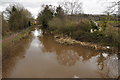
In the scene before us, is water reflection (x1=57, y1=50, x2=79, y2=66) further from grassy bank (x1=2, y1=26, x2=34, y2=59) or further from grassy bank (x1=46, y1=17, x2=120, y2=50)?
grassy bank (x1=46, y1=17, x2=120, y2=50)

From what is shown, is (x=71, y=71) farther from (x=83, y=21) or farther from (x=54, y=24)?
(x=54, y=24)

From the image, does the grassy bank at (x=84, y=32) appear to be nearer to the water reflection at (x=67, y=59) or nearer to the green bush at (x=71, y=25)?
the green bush at (x=71, y=25)

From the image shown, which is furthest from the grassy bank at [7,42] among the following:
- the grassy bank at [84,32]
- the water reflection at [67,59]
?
the grassy bank at [84,32]

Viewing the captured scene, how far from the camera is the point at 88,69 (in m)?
7.99

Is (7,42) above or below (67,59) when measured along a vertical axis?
above

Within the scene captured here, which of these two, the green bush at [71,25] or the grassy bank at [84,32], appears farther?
the green bush at [71,25]

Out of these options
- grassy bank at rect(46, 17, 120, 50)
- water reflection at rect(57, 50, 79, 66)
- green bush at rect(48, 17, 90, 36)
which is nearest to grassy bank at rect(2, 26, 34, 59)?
water reflection at rect(57, 50, 79, 66)

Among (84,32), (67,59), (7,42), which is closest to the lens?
(67,59)

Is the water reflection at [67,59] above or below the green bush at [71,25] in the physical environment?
below

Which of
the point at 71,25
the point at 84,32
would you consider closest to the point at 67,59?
the point at 84,32

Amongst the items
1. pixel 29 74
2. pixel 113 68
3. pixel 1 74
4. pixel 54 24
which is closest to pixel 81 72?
pixel 113 68

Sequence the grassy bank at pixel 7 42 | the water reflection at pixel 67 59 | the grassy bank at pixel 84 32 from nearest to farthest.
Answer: the water reflection at pixel 67 59 < the grassy bank at pixel 7 42 < the grassy bank at pixel 84 32

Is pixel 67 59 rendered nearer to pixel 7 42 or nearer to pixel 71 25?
pixel 7 42

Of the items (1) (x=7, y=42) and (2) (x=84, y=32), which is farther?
(2) (x=84, y=32)
